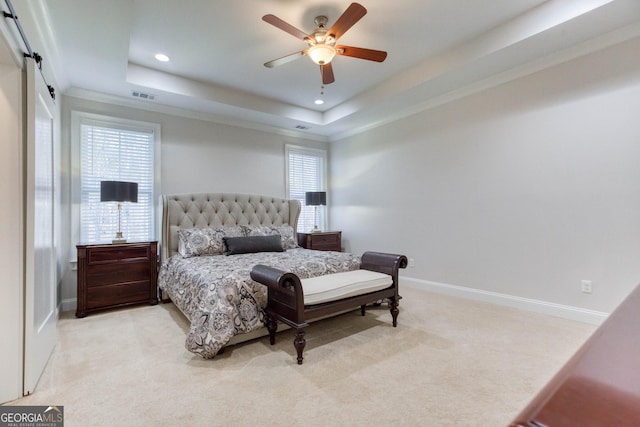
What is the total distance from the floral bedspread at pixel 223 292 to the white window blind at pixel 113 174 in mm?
1196

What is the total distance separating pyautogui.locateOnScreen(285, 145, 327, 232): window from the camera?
5.75 meters

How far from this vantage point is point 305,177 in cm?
597

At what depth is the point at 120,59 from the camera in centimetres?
313

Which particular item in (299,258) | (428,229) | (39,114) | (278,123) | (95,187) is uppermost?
(278,123)

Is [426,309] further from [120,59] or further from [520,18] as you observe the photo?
[120,59]

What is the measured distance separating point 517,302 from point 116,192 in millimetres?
4870

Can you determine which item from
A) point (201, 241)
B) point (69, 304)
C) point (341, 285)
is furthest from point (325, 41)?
point (69, 304)

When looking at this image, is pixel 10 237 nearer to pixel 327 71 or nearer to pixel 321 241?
pixel 327 71

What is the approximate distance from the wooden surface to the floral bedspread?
2.33 m

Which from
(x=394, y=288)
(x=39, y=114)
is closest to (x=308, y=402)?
(x=394, y=288)

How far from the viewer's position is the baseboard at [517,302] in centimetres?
302

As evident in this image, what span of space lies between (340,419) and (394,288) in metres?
1.59

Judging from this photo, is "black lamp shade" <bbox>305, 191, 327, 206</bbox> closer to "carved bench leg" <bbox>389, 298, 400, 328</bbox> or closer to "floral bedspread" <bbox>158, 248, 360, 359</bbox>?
"floral bedspread" <bbox>158, 248, 360, 359</bbox>

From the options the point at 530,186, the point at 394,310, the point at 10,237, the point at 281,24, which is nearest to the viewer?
the point at 10,237
